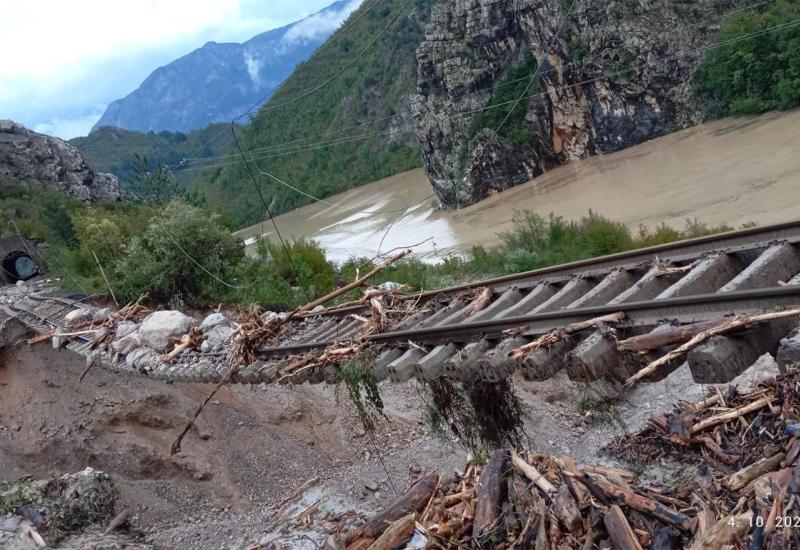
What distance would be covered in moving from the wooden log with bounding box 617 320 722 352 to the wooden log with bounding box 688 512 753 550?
1269mm

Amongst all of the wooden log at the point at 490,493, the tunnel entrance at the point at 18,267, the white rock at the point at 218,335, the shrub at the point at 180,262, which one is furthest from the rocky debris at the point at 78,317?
the tunnel entrance at the point at 18,267

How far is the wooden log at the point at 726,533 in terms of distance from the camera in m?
3.79

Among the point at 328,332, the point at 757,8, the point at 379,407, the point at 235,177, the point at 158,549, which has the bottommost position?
the point at 158,549

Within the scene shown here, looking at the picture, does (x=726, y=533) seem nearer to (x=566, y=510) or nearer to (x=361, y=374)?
(x=566, y=510)

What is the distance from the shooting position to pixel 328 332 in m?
7.43

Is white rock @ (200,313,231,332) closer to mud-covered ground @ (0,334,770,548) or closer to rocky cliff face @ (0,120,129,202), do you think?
mud-covered ground @ (0,334,770,548)

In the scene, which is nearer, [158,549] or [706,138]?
[158,549]

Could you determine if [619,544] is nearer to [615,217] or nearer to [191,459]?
[191,459]

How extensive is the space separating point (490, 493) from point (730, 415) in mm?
2749

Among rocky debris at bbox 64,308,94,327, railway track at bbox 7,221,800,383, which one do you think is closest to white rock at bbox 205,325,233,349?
railway track at bbox 7,221,800,383

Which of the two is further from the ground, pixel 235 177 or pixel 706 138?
pixel 235 177

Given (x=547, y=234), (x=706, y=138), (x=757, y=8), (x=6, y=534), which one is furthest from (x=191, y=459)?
(x=757, y=8)

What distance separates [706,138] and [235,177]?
71580mm

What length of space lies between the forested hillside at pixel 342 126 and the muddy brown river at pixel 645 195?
21.6 m
